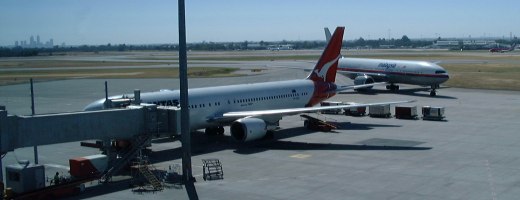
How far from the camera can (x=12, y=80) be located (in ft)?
266

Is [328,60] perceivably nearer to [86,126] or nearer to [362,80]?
[362,80]

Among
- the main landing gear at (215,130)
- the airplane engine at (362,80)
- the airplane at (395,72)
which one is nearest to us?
the main landing gear at (215,130)

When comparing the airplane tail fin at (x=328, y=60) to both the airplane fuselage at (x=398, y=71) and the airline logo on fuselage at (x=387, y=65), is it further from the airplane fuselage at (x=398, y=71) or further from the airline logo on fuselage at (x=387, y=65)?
the airline logo on fuselage at (x=387, y=65)

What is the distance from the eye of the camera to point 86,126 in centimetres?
2491

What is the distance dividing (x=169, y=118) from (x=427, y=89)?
53197mm

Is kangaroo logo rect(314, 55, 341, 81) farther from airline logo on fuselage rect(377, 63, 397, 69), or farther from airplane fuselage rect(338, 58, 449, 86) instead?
airline logo on fuselage rect(377, 63, 397, 69)

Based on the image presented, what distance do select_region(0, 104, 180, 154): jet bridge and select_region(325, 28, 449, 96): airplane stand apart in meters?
45.7

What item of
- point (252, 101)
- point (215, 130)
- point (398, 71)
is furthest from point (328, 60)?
point (398, 71)

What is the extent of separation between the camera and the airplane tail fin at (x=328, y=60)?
47.1 meters

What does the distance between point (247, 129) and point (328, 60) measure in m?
15.5

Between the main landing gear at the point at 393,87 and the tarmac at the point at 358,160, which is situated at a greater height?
the main landing gear at the point at 393,87

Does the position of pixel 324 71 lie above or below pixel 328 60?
below

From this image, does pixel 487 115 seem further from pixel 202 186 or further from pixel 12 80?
pixel 12 80

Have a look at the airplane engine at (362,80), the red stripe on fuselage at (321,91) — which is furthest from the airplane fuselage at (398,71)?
the red stripe on fuselage at (321,91)
